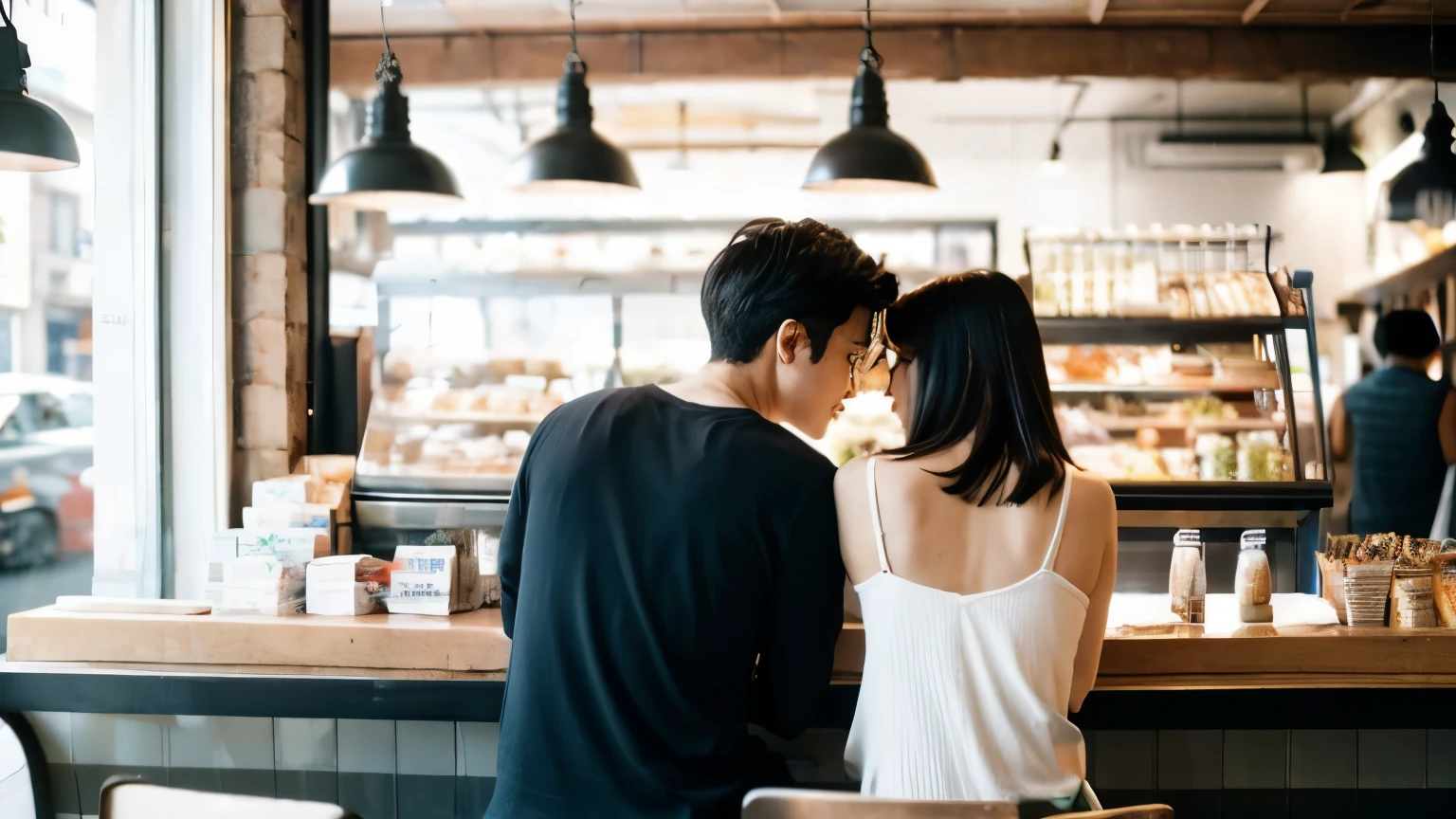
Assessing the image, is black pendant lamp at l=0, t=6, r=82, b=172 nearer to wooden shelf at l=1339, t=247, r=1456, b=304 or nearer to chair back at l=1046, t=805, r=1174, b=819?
chair back at l=1046, t=805, r=1174, b=819

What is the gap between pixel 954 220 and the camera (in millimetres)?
6559

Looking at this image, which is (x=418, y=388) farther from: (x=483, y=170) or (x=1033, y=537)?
(x=1033, y=537)

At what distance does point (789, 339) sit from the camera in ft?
5.20

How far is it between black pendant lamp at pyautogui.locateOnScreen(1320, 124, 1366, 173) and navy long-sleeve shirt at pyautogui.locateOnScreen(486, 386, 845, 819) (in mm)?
5888

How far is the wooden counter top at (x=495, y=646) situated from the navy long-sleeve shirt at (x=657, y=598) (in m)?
0.69

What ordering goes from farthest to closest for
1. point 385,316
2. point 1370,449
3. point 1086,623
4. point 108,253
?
point 1370,449 → point 385,316 → point 108,253 → point 1086,623

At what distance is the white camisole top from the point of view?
151 cm

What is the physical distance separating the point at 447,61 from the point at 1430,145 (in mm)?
4848

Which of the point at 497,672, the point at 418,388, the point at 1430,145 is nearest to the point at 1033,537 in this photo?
the point at 497,672

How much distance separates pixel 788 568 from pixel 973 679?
31 cm

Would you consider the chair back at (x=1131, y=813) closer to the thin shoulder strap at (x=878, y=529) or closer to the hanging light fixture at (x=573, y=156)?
the thin shoulder strap at (x=878, y=529)

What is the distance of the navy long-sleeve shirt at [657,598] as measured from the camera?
146cm

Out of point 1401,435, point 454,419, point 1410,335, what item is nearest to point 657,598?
point 454,419

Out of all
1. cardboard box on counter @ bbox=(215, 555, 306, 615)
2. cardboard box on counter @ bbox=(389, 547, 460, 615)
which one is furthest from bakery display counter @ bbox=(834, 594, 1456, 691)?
cardboard box on counter @ bbox=(215, 555, 306, 615)
